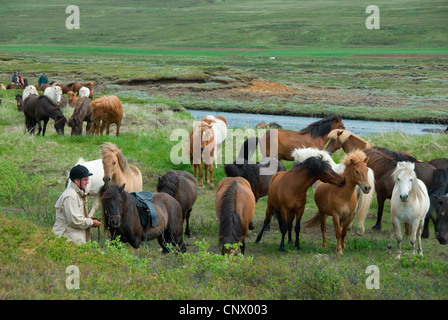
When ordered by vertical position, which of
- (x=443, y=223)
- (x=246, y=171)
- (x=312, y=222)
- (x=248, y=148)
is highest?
(x=248, y=148)

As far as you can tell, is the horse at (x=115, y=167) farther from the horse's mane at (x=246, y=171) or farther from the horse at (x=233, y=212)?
the horse's mane at (x=246, y=171)

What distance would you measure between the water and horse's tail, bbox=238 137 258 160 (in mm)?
10383

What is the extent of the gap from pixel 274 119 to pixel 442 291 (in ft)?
74.1

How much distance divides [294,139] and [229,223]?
6.17m

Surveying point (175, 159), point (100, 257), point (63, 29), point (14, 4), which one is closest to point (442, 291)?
point (100, 257)

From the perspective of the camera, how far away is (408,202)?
9.67 meters

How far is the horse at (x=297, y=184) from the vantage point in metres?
9.73

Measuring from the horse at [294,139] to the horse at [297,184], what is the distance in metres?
3.93

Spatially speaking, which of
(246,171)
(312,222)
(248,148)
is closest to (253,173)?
(246,171)

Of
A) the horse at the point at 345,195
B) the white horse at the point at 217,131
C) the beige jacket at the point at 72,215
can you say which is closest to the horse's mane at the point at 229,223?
the horse at the point at 345,195

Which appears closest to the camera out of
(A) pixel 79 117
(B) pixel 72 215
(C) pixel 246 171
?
(B) pixel 72 215

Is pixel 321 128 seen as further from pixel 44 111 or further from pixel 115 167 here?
pixel 44 111

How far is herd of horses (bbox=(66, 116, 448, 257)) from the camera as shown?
8656 mm
